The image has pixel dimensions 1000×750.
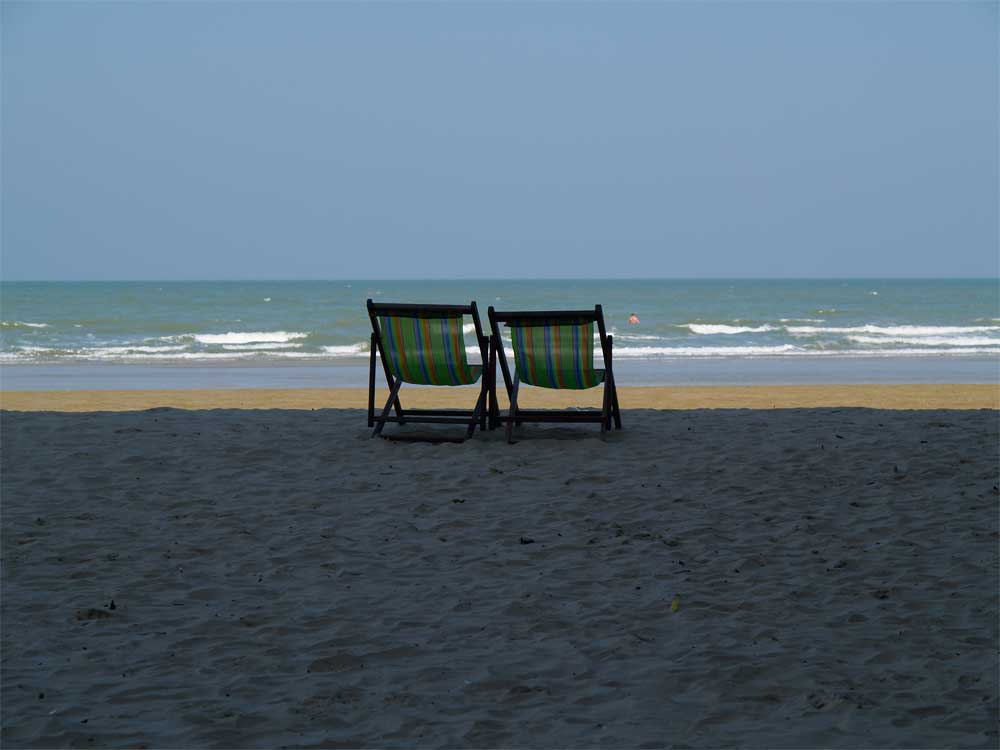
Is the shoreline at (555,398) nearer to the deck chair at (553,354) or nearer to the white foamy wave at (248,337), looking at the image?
the deck chair at (553,354)

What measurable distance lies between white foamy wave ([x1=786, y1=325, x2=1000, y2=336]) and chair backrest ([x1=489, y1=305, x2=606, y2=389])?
23.7 m

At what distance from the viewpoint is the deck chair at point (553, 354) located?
246 inches

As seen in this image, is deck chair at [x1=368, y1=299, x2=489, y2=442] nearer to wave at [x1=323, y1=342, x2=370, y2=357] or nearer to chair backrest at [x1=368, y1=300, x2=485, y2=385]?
chair backrest at [x1=368, y1=300, x2=485, y2=385]

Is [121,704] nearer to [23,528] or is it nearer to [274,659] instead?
[274,659]

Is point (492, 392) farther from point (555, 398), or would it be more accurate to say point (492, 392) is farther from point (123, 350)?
point (123, 350)

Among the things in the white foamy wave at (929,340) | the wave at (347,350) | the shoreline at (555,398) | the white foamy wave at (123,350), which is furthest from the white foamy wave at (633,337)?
the shoreline at (555,398)

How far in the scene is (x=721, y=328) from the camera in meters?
31.1

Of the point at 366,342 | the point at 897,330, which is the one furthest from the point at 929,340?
the point at 366,342

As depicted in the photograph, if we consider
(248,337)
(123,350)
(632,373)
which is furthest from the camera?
(248,337)

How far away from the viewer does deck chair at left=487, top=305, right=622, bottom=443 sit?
626cm

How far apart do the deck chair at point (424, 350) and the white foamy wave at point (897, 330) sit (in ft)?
78.7

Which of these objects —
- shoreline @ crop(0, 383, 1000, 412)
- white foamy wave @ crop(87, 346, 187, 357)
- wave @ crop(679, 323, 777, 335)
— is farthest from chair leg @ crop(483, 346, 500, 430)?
wave @ crop(679, 323, 777, 335)

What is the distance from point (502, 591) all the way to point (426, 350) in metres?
3.02

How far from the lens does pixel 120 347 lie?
23.6 meters
